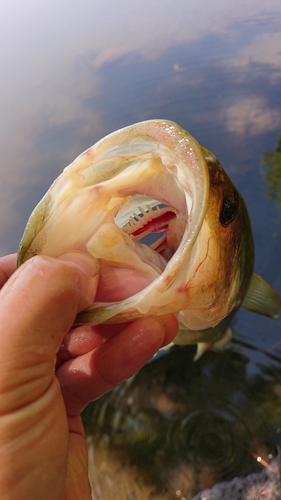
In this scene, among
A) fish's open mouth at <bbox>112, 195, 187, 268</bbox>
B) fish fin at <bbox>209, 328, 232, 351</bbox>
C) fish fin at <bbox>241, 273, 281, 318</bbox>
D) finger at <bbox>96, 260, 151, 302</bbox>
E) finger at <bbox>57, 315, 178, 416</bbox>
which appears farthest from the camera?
fish fin at <bbox>209, 328, 232, 351</bbox>

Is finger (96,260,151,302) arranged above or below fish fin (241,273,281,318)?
above

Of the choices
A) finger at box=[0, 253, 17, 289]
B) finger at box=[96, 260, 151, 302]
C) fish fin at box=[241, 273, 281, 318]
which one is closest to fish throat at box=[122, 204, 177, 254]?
finger at box=[96, 260, 151, 302]

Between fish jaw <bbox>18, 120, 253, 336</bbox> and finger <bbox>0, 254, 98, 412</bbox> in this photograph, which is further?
fish jaw <bbox>18, 120, 253, 336</bbox>

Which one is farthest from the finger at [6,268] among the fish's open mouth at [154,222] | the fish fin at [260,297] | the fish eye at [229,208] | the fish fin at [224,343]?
the fish fin at [224,343]

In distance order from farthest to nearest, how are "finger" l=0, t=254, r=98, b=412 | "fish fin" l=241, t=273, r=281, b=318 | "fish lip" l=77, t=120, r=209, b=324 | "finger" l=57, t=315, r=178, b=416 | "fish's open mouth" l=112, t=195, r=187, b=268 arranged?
"fish fin" l=241, t=273, r=281, b=318, "fish's open mouth" l=112, t=195, r=187, b=268, "finger" l=57, t=315, r=178, b=416, "fish lip" l=77, t=120, r=209, b=324, "finger" l=0, t=254, r=98, b=412

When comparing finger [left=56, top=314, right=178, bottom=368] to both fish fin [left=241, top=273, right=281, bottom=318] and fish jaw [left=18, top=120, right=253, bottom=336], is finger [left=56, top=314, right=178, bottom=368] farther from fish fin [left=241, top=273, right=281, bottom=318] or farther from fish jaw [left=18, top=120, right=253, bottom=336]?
fish fin [left=241, top=273, right=281, bottom=318]

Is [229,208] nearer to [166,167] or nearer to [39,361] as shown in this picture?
[166,167]

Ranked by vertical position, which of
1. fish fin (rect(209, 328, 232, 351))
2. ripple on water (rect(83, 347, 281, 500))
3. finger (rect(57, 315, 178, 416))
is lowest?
ripple on water (rect(83, 347, 281, 500))
